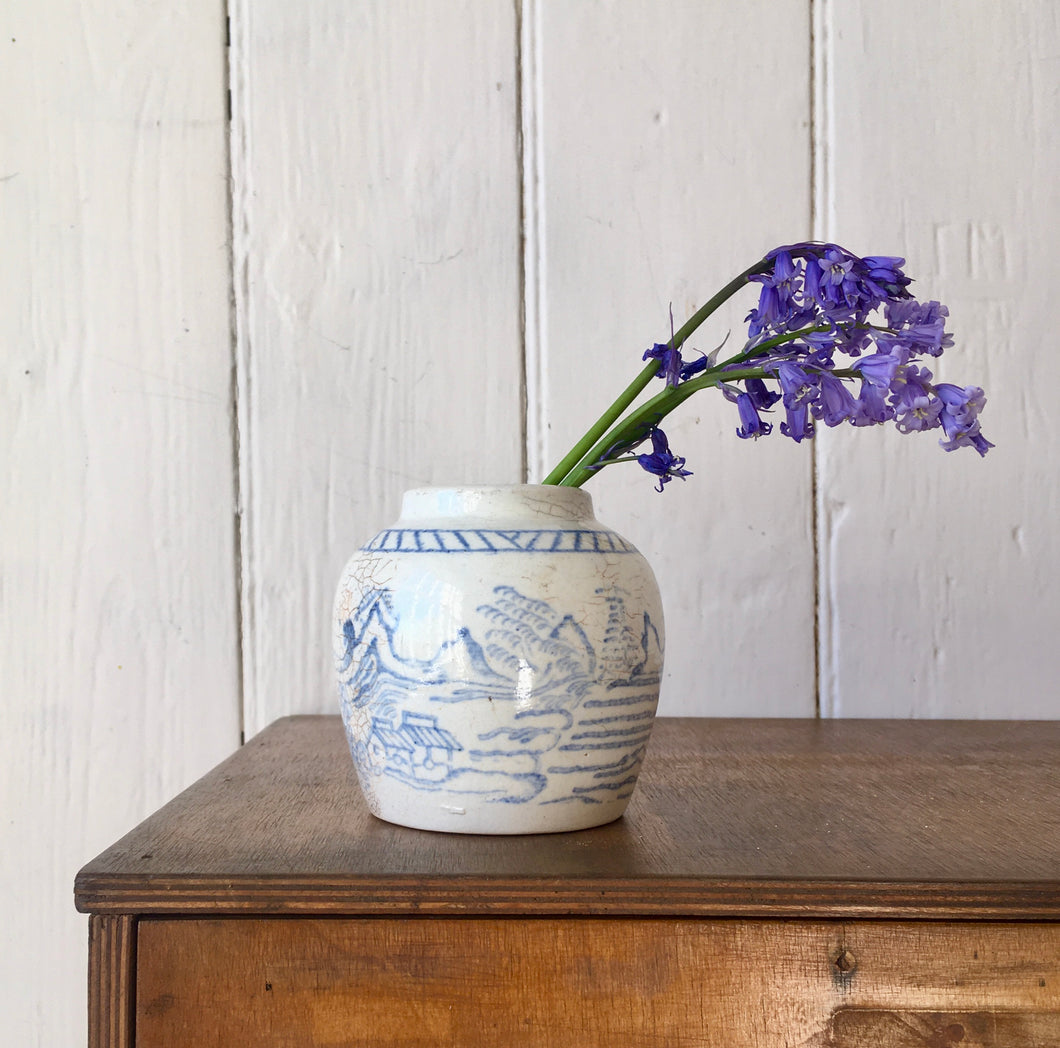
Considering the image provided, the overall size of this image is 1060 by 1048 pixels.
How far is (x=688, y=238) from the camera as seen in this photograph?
83 centimetres

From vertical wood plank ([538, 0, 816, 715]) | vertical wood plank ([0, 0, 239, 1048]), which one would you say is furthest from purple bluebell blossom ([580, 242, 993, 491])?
vertical wood plank ([0, 0, 239, 1048])

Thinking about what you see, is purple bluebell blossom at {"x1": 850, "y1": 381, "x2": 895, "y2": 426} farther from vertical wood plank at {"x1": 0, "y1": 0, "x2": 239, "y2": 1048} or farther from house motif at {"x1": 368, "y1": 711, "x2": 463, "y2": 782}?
vertical wood plank at {"x1": 0, "y1": 0, "x2": 239, "y2": 1048}

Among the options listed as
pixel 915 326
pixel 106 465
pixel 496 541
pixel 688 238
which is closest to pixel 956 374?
pixel 688 238

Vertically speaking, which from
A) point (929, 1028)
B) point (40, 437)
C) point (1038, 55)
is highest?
point (1038, 55)

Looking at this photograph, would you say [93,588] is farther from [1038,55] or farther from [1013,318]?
[1038,55]

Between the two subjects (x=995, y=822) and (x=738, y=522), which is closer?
(x=995, y=822)

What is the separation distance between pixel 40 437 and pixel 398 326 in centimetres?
30

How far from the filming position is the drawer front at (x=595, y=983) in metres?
0.41

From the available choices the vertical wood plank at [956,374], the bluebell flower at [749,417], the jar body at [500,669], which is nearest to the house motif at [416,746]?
the jar body at [500,669]

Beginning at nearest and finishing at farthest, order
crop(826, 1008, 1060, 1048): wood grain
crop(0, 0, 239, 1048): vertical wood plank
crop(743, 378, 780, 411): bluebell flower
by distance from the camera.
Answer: crop(826, 1008, 1060, 1048): wood grain → crop(743, 378, 780, 411): bluebell flower → crop(0, 0, 239, 1048): vertical wood plank

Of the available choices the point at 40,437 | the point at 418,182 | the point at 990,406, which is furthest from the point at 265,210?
the point at 990,406

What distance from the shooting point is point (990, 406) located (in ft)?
2.75

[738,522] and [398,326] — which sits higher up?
[398,326]

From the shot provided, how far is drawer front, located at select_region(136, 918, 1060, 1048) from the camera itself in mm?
407
